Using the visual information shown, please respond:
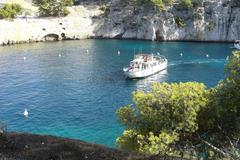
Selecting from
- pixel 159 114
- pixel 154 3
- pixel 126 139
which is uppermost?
pixel 154 3

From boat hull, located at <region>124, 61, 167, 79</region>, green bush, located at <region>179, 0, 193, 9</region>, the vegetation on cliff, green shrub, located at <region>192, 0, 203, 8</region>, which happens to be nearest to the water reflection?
boat hull, located at <region>124, 61, 167, 79</region>

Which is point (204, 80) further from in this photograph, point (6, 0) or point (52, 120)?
point (6, 0)

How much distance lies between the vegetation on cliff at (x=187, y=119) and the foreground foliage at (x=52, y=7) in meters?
102

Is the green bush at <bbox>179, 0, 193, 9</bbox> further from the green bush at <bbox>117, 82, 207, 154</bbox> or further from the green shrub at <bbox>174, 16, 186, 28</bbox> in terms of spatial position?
the green bush at <bbox>117, 82, 207, 154</bbox>

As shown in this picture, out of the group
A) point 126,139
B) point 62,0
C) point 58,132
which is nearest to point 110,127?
point 58,132

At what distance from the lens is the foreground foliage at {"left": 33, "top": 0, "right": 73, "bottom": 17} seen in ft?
420

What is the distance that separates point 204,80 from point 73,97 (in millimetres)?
25025

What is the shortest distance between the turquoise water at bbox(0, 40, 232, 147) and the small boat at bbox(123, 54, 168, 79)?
143cm

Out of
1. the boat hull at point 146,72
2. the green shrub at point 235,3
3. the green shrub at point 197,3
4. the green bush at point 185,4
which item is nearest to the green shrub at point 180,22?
the green bush at point 185,4

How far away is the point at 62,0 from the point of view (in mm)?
129875

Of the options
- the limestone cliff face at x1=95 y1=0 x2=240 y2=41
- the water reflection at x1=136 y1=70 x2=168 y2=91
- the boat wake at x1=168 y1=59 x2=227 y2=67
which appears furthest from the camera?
the limestone cliff face at x1=95 y1=0 x2=240 y2=41

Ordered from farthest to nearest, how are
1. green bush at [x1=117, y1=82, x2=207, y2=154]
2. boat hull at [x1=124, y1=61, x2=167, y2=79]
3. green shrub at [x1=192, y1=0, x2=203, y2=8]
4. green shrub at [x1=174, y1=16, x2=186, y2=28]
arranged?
green shrub at [x1=174, y1=16, x2=186, y2=28]
green shrub at [x1=192, y1=0, x2=203, y2=8]
boat hull at [x1=124, y1=61, x2=167, y2=79]
green bush at [x1=117, y1=82, x2=207, y2=154]

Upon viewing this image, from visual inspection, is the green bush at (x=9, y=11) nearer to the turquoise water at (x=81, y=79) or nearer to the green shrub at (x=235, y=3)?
the turquoise water at (x=81, y=79)

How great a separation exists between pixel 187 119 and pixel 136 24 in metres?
97.3
